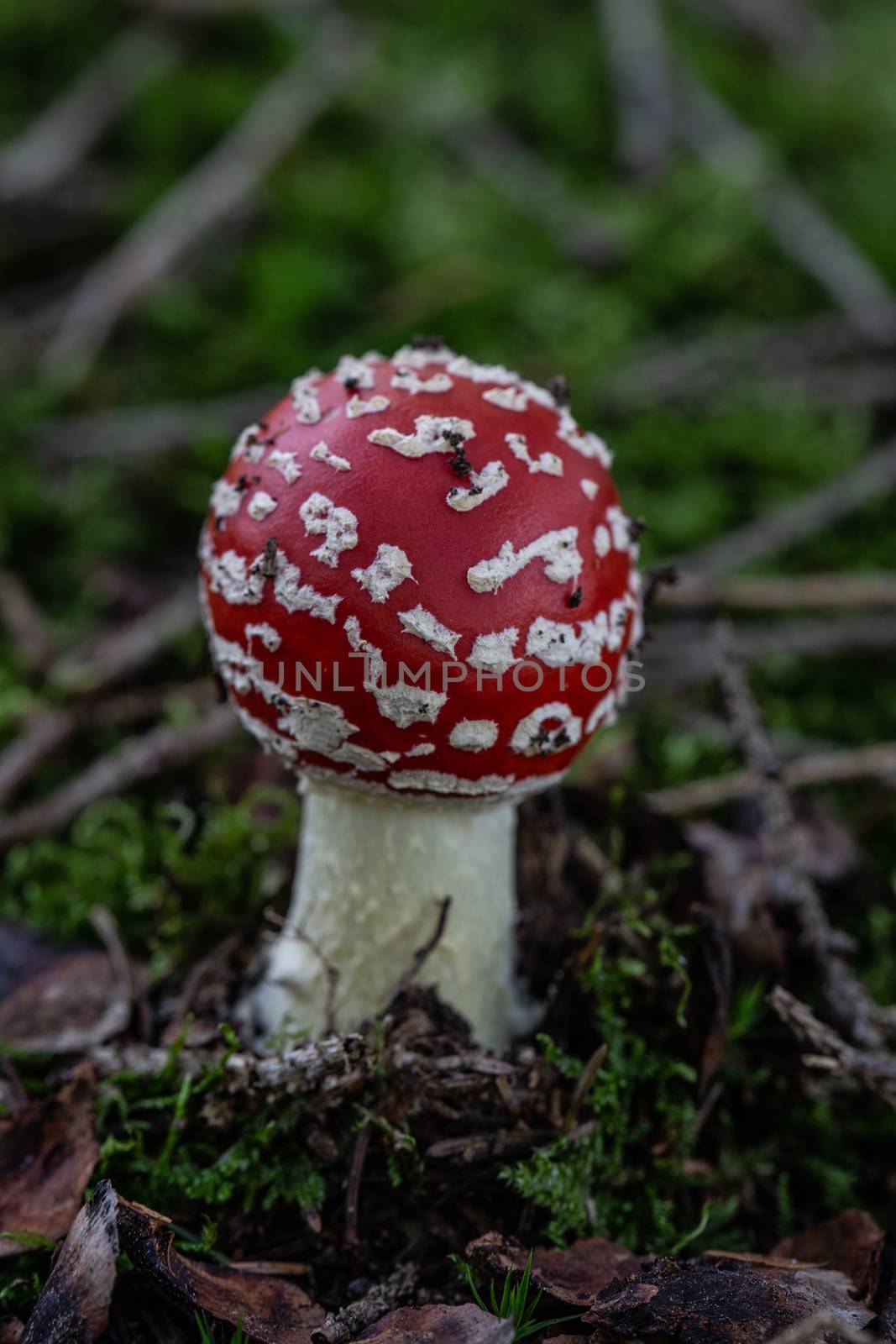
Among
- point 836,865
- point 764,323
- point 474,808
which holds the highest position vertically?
point 764,323

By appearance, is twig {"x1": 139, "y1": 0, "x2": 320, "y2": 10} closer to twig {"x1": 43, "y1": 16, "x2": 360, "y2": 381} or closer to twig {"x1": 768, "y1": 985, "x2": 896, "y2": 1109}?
twig {"x1": 43, "y1": 16, "x2": 360, "y2": 381}

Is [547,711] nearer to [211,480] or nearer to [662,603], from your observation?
[662,603]

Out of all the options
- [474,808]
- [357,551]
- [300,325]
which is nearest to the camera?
[357,551]

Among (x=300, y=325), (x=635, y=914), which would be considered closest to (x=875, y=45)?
(x=300, y=325)

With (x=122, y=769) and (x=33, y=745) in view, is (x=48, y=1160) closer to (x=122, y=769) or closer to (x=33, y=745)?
(x=122, y=769)

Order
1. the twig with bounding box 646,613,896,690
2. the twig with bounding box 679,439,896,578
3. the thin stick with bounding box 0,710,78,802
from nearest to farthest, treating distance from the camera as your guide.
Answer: the thin stick with bounding box 0,710,78,802 → the twig with bounding box 646,613,896,690 → the twig with bounding box 679,439,896,578

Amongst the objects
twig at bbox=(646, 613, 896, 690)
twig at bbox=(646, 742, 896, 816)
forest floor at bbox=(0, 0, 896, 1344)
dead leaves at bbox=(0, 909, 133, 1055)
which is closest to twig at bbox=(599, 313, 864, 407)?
forest floor at bbox=(0, 0, 896, 1344)

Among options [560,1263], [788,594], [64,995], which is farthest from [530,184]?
[560,1263]
